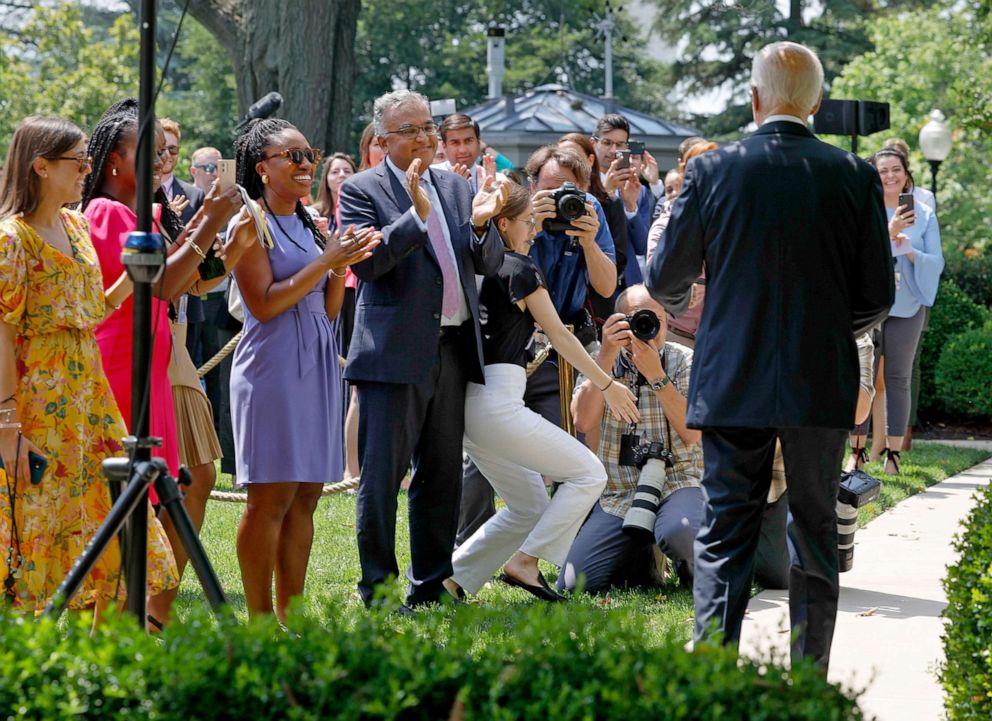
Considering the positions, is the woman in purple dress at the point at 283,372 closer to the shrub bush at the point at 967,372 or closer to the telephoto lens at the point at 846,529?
the telephoto lens at the point at 846,529

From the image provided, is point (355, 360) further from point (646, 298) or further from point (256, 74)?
point (256, 74)

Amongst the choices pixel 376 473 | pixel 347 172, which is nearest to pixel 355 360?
pixel 376 473

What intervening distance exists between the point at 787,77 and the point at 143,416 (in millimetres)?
2312

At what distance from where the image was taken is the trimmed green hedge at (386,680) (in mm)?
2697

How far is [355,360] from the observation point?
592 centimetres

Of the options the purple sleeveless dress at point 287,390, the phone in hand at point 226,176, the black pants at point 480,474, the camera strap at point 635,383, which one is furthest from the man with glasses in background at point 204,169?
the phone in hand at point 226,176

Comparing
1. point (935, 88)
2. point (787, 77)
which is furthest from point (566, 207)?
point (935, 88)

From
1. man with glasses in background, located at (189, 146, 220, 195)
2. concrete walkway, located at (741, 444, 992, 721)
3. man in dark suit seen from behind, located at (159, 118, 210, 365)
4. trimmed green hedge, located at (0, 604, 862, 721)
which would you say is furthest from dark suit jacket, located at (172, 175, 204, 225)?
trimmed green hedge, located at (0, 604, 862, 721)

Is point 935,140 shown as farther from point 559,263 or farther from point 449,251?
point 449,251

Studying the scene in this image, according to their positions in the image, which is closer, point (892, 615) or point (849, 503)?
point (849, 503)

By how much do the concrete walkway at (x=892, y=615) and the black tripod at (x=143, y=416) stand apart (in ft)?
5.04

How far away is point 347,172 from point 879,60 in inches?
908

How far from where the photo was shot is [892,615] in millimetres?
6074

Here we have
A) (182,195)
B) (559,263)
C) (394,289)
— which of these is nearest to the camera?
(394,289)
